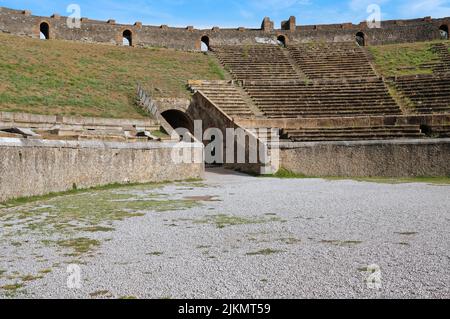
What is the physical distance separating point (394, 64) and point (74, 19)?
2450cm

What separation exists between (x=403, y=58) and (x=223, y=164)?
782 inches

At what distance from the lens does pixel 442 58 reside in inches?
1237

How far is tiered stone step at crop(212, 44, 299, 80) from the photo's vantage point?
30672 millimetres

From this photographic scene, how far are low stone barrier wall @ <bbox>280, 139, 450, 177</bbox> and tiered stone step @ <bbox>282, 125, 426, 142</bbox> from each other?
1214 millimetres

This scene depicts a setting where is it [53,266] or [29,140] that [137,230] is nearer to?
[53,266]

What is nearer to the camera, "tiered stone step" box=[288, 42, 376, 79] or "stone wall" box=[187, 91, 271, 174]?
"stone wall" box=[187, 91, 271, 174]

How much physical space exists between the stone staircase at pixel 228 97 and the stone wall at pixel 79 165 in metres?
6.96

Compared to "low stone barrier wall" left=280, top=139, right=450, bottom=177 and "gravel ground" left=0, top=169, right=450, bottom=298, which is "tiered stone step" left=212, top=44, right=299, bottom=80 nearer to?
"low stone barrier wall" left=280, top=139, right=450, bottom=177

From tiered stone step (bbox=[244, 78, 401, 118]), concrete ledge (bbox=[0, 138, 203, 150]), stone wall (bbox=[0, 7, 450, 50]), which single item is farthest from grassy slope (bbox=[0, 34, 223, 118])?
concrete ledge (bbox=[0, 138, 203, 150])

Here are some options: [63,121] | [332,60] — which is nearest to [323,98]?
[332,60]

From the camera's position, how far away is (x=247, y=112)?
71.5ft

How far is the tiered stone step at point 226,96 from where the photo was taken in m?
21.9

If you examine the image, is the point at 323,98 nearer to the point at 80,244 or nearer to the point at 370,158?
the point at 370,158

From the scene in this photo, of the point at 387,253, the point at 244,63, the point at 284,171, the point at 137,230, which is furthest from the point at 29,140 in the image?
the point at 244,63
